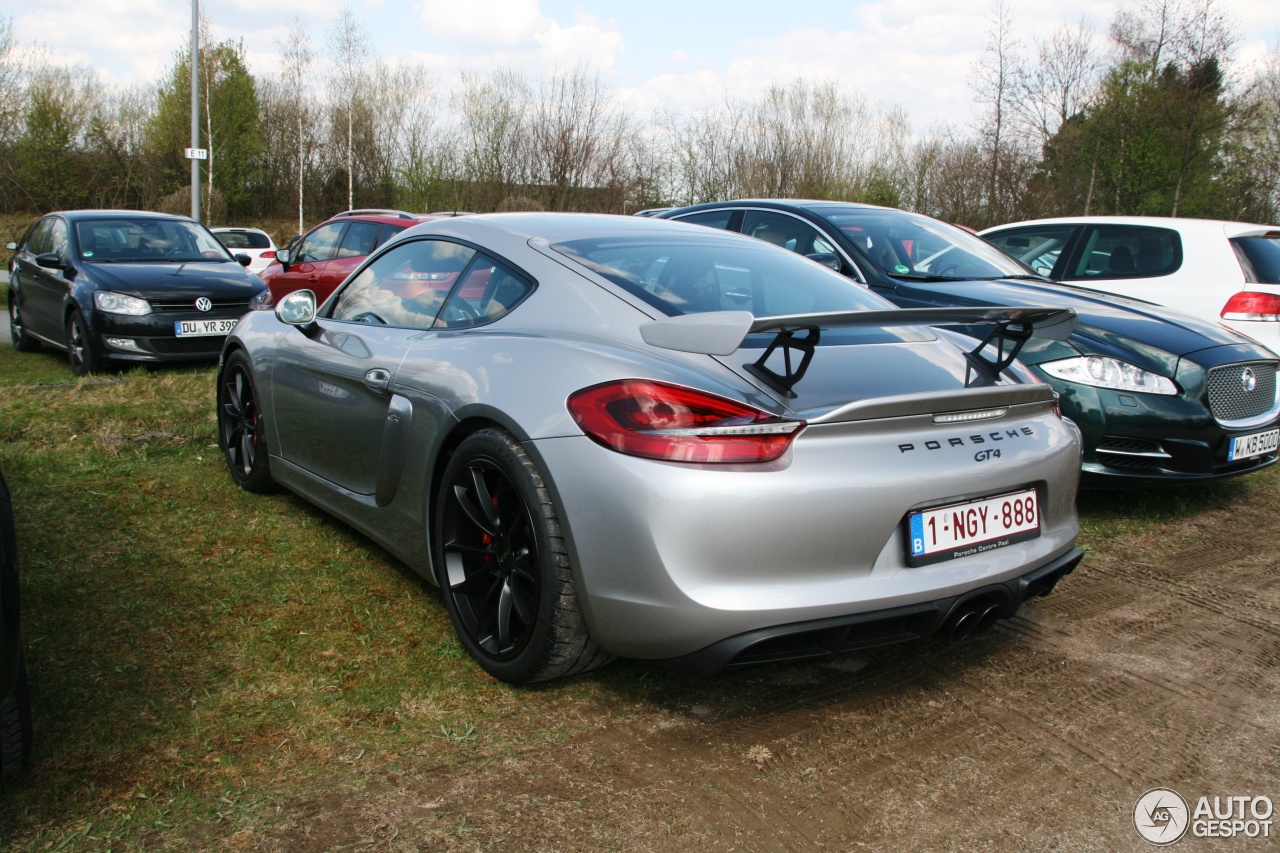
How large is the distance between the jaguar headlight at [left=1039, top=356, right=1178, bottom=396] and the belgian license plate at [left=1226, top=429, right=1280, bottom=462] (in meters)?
0.43

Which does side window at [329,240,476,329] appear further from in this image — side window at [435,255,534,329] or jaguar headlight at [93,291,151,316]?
jaguar headlight at [93,291,151,316]

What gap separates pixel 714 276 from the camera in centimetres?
313

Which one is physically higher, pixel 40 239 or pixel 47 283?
pixel 40 239

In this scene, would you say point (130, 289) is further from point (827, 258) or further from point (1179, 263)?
point (1179, 263)

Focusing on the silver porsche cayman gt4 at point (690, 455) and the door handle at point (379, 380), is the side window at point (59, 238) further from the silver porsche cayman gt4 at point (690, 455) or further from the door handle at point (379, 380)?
the silver porsche cayman gt4 at point (690, 455)

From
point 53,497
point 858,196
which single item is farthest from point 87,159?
point 53,497

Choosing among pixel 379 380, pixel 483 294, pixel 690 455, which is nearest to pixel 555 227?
pixel 483 294

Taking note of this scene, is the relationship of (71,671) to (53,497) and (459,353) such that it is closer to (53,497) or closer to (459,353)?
(459,353)

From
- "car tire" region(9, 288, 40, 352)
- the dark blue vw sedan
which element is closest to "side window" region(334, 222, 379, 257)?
the dark blue vw sedan

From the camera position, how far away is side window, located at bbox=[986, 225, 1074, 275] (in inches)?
272

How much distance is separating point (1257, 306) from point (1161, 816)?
5123 mm

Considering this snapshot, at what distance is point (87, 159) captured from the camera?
3488cm

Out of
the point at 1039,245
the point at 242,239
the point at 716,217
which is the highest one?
the point at 242,239

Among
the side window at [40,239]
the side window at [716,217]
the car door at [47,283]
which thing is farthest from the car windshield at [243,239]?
the side window at [716,217]
